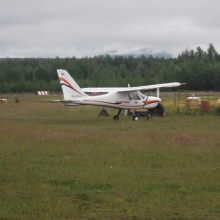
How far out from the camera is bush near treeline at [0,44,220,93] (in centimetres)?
9312

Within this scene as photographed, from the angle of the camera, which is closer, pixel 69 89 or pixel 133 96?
pixel 69 89

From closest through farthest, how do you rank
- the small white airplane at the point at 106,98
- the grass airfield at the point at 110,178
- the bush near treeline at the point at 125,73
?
the grass airfield at the point at 110,178, the small white airplane at the point at 106,98, the bush near treeline at the point at 125,73

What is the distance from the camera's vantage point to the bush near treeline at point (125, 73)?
93.1 m

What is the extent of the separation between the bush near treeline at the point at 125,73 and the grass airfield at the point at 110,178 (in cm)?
7509

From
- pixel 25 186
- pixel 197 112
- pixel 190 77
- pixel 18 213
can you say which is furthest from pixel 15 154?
pixel 190 77

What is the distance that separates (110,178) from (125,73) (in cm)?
13168

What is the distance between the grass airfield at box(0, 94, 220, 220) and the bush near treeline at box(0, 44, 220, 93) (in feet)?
246

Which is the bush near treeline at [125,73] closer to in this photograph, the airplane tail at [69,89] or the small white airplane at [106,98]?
the small white airplane at [106,98]

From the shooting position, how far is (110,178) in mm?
11688

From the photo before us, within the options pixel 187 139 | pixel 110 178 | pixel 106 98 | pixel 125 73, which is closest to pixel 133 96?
pixel 106 98

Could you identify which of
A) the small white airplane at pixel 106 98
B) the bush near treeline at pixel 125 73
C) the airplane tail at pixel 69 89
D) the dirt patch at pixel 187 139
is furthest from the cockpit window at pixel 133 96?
the bush near treeline at pixel 125 73

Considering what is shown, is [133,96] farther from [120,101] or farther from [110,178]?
[110,178]

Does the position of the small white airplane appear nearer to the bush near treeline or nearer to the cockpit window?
the cockpit window

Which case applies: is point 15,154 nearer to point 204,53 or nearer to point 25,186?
point 25,186
